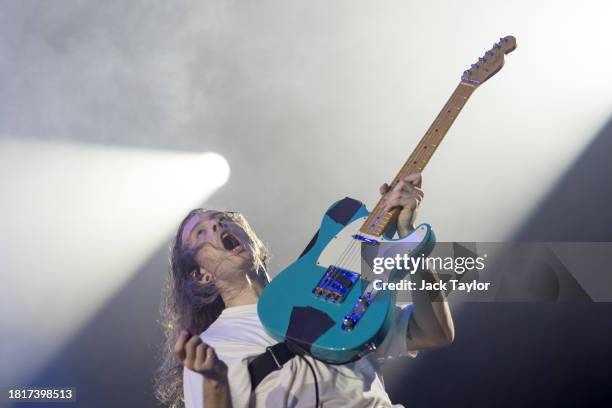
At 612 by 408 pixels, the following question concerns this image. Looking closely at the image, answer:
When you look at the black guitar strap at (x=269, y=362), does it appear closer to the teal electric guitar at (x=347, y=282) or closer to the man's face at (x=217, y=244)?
the teal electric guitar at (x=347, y=282)

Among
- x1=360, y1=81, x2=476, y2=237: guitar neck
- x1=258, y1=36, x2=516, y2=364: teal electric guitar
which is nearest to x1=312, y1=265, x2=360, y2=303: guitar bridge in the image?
x1=258, y1=36, x2=516, y2=364: teal electric guitar

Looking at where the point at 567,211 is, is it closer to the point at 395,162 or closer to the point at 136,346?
the point at 395,162

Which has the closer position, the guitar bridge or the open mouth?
the guitar bridge

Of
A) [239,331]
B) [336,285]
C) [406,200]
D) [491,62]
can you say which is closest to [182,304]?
[239,331]

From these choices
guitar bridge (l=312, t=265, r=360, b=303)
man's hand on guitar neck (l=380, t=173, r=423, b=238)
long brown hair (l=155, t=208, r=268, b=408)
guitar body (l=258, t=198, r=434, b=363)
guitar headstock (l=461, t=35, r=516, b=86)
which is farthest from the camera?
long brown hair (l=155, t=208, r=268, b=408)

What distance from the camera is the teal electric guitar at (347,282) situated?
2.07 meters

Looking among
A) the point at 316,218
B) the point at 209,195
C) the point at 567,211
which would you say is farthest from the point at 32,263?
the point at 567,211

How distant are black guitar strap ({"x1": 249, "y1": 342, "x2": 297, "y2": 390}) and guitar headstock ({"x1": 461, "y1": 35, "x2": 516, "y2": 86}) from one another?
1.24 m

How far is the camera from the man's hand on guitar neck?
2.29 meters

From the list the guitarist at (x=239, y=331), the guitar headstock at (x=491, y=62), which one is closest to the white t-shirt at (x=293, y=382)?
the guitarist at (x=239, y=331)

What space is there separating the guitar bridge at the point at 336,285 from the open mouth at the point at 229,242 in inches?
24.0

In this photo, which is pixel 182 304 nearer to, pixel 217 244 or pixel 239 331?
pixel 217 244

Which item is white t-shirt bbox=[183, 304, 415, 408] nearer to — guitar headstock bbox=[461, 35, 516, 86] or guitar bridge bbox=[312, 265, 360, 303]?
guitar bridge bbox=[312, 265, 360, 303]

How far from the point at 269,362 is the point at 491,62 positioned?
1392mm
